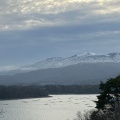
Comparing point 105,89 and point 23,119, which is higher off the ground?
point 105,89

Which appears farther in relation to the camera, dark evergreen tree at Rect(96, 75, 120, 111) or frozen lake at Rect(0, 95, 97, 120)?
frozen lake at Rect(0, 95, 97, 120)

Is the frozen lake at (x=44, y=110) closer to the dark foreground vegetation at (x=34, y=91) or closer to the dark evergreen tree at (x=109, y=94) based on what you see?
the dark evergreen tree at (x=109, y=94)

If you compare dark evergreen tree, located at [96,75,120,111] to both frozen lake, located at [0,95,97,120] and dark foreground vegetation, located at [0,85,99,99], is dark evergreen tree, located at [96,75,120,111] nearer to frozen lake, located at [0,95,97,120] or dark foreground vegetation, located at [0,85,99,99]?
frozen lake, located at [0,95,97,120]

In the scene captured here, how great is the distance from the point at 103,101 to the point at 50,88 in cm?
12842

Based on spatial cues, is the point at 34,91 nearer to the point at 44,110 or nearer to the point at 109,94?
the point at 44,110

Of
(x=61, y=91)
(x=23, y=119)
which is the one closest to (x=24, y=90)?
(x=61, y=91)

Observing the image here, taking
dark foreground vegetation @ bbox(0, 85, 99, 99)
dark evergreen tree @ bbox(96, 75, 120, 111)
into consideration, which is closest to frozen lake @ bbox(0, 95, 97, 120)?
dark evergreen tree @ bbox(96, 75, 120, 111)

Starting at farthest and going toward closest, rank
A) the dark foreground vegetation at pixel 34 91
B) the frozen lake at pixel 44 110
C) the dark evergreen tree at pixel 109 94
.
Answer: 1. the dark foreground vegetation at pixel 34 91
2. the frozen lake at pixel 44 110
3. the dark evergreen tree at pixel 109 94

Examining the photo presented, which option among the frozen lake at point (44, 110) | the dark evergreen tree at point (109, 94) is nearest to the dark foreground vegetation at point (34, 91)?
the frozen lake at point (44, 110)

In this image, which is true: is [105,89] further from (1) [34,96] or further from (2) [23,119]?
(1) [34,96]

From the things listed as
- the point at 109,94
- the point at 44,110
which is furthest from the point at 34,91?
the point at 109,94

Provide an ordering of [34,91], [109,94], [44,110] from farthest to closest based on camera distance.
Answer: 1. [34,91]
2. [44,110]
3. [109,94]

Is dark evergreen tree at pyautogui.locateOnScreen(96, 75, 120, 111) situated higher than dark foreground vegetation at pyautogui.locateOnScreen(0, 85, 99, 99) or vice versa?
dark foreground vegetation at pyautogui.locateOnScreen(0, 85, 99, 99)

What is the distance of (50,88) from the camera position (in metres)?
156
